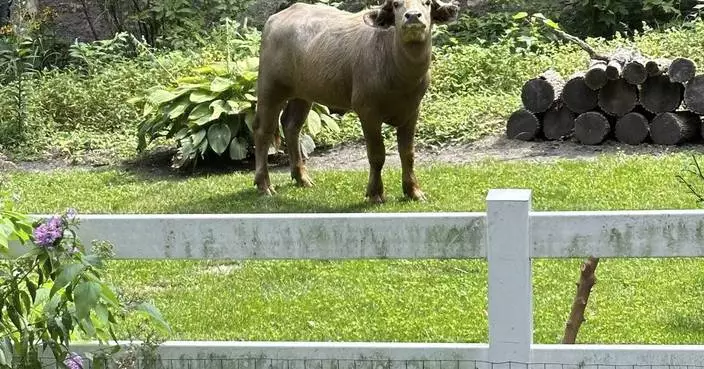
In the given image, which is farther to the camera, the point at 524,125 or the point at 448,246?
the point at 524,125

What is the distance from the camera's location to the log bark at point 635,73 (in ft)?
40.2

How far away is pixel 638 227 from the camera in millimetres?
4594

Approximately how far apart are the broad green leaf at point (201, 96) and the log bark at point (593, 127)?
392 cm

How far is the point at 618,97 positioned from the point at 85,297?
8967mm

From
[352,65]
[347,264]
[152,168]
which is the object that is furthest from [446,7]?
[152,168]

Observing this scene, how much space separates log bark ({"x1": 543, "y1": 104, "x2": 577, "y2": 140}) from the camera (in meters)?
12.9

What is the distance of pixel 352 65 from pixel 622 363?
21.2 feet

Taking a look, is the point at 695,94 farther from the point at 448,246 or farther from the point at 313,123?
the point at 448,246

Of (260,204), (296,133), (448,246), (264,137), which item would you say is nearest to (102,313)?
(448,246)

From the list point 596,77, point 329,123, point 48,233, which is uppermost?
point 48,233

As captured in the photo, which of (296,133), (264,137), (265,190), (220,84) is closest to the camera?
(265,190)

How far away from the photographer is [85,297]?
14.6 ft

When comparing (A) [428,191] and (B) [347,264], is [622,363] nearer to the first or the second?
(B) [347,264]

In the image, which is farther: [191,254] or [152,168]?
[152,168]
